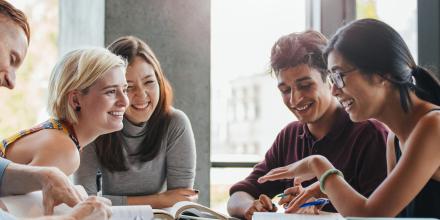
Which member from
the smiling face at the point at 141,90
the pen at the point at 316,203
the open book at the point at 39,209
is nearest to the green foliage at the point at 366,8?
the smiling face at the point at 141,90

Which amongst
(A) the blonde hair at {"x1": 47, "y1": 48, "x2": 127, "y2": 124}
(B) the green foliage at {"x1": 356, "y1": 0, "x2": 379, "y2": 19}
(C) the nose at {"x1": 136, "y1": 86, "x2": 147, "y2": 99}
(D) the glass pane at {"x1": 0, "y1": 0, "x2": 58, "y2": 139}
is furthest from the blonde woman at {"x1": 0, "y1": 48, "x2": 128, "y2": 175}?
(D) the glass pane at {"x1": 0, "y1": 0, "x2": 58, "y2": 139}

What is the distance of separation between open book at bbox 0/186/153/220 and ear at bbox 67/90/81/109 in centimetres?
58

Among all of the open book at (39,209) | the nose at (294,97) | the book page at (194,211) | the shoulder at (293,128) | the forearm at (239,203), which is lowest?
A: the forearm at (239,203)

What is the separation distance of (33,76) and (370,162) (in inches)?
108

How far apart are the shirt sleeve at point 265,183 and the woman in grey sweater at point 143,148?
0.90ft

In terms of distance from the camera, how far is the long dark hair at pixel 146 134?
2354mm

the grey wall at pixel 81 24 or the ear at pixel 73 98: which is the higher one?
the grey wall at pixel 81 24

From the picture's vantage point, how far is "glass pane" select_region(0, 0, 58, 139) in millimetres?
3881

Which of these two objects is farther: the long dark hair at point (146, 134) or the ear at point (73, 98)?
the long dark hair at point (146, 134)

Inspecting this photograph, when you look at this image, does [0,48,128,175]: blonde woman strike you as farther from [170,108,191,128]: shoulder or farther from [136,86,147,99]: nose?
[170,108,191,128]: shoulder

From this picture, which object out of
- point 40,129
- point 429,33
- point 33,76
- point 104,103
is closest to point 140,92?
point 104,103

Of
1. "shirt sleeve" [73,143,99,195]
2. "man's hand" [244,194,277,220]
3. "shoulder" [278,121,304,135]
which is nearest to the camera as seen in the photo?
"man's hand" [244,194,277,220]

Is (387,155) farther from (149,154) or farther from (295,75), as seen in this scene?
(149,154)

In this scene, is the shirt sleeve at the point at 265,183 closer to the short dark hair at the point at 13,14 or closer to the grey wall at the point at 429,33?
the grey wall at the point at 429,33
